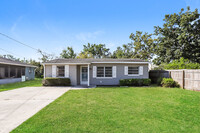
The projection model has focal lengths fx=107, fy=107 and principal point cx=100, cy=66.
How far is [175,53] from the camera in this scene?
17812 millimetres

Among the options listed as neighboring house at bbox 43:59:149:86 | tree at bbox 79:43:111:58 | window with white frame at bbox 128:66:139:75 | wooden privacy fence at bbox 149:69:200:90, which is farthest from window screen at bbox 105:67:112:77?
tree at bbox 79:43:111:58

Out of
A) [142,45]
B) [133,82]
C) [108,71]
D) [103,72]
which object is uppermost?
[142,45]

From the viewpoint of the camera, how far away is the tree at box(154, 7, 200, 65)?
16375 millimetres

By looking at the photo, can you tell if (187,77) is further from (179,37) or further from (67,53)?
(67,53)

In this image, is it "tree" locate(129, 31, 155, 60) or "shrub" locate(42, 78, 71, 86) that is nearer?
"shrub" locate(42, 78, 71, 86)

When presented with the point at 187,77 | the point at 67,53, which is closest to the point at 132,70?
the point at 187,77

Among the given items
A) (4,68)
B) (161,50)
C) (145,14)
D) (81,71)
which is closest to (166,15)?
(161,50)

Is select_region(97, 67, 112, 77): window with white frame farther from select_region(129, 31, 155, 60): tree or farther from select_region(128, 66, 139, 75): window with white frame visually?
select_region(129, 31, 155, 60): tree

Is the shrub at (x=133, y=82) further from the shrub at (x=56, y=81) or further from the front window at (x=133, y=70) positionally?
the shrub at (x=56, y=81)

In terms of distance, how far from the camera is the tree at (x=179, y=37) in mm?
16375

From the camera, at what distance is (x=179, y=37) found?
16.8 m

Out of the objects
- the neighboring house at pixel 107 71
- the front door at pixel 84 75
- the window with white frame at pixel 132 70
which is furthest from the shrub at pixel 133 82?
the front door at pixel 84 75

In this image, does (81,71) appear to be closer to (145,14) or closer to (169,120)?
(169,120)

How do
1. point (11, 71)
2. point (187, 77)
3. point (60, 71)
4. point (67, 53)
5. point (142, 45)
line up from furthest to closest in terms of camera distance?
point (67, 53) → point (142, 45) → point (11, 71) → point (60, 71) → point (187, 77)
